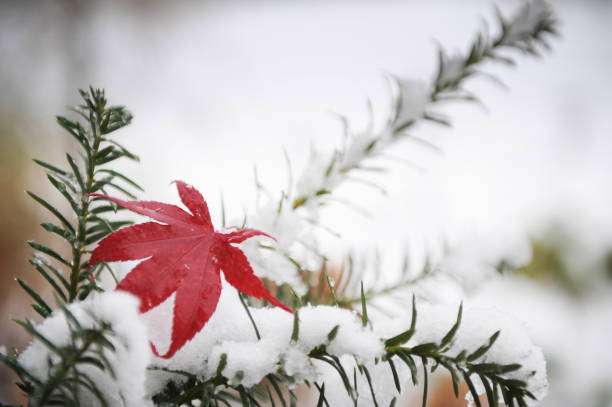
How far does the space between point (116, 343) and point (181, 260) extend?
0.06 metres

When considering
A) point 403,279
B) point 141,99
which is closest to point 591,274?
point 403,279

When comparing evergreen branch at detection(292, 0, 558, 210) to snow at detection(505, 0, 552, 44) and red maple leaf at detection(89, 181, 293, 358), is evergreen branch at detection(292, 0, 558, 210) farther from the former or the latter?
red maple leaf at detection(89, 181, 293, 358)

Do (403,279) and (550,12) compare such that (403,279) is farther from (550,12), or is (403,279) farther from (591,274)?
(591,274)

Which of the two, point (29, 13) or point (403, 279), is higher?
point (29, 13)

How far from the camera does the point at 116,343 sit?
17 centimetres

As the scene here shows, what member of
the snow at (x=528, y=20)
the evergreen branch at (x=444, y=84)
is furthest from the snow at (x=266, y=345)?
the snow at (x=528, y=20)

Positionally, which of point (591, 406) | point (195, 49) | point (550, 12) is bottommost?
point (591, 406)

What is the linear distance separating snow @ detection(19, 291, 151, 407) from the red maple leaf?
2cm

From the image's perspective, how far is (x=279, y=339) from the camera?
0.62ft

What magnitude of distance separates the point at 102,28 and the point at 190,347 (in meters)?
2.85

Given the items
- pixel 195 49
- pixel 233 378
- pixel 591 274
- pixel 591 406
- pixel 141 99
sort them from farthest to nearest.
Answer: pixel 195 49 → pixel 141 99 → pixel 591 274 → pixel 591 406 → pixel 233 378

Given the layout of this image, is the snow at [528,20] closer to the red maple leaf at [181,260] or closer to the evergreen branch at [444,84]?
the evergreen branch at [444,84]

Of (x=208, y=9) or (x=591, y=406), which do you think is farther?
(x=208, y=9)

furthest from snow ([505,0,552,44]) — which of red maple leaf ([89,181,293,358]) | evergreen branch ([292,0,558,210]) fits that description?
red maple leaf ([89,181,293,358])
